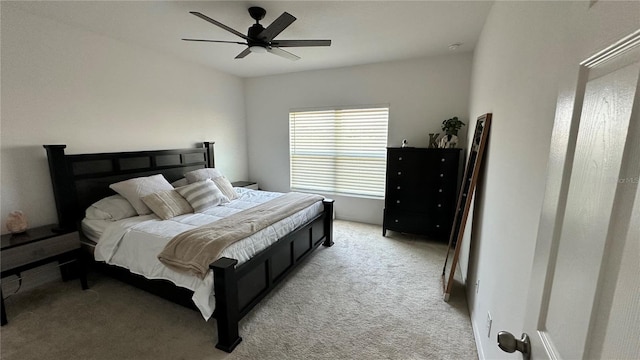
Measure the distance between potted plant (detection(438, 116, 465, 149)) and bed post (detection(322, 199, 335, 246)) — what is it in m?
1.70

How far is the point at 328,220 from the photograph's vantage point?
11.5ft

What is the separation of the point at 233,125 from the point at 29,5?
9.07 ft

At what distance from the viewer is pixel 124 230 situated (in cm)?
239

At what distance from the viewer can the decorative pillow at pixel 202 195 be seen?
302cm

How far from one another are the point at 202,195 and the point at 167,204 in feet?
1.27

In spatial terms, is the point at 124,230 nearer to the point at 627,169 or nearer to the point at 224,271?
the point at 224,271

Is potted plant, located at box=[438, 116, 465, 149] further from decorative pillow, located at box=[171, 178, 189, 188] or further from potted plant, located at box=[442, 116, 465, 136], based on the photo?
decorative pillow, located at box=[171, 178, 189, 188]

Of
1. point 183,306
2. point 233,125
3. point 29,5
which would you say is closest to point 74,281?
point 183,306

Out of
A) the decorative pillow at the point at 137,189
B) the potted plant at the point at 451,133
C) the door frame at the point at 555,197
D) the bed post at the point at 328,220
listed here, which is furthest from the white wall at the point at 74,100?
the door frame at the point at 555,197

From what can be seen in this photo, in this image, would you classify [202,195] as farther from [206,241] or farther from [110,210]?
[206,241]

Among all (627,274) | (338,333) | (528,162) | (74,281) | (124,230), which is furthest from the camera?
(74,281)

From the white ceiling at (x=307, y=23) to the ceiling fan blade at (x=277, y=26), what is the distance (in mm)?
259

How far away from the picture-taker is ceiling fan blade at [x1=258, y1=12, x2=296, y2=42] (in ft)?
6.36

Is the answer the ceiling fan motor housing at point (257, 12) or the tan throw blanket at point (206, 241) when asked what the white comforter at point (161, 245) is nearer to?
the tan throw blanket at point (206, 241)
